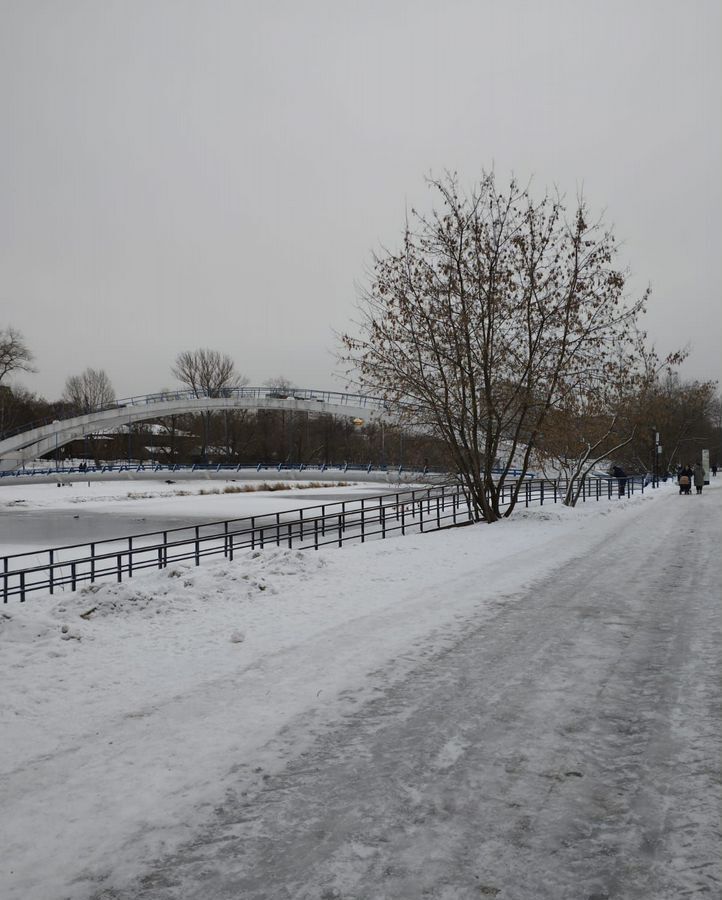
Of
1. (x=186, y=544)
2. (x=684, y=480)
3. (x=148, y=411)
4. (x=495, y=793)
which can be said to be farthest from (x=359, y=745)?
(x=148, y=411)

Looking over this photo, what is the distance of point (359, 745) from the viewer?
4512mm

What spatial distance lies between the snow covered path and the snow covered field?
0.01 meters

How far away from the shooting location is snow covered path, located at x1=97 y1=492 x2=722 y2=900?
309 cm

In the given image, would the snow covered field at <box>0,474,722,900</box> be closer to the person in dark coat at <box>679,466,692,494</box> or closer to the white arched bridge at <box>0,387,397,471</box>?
the person in dark coat at <box>679,466,692,494</box>

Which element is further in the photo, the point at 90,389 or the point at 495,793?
the point at 90,389

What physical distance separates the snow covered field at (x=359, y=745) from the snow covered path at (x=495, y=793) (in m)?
0.01

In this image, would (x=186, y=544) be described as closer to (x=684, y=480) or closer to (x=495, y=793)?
(x=495, y=793)

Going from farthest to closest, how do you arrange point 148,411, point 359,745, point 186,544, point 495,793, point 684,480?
point 148,411 → point 684,480 → point 186,544 → point 359,745 → point 495,793

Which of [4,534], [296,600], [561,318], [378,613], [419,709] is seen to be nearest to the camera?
[419,709]

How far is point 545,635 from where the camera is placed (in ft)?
23.6

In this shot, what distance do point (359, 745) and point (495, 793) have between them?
1.03 metres

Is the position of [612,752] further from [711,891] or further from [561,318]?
[561,318]

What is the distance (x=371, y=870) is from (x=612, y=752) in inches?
76.7

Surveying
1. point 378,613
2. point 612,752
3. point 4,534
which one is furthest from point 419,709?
point 4,534
